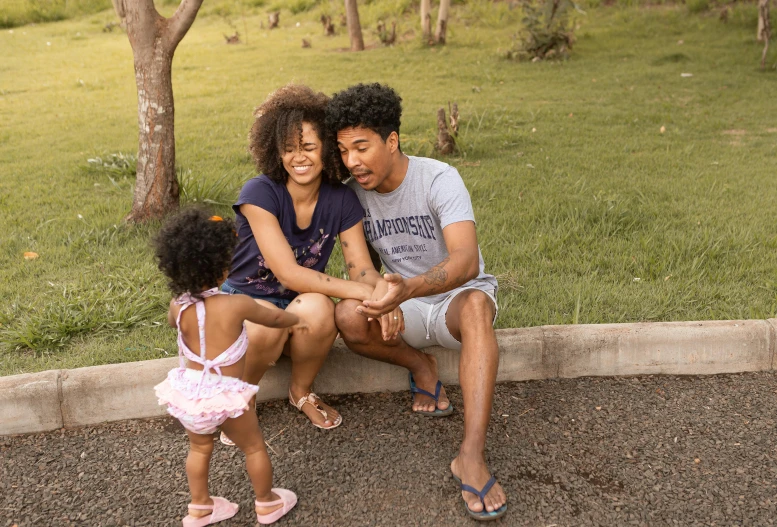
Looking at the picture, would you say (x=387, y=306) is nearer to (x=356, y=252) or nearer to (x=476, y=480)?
(x=356, y=252)

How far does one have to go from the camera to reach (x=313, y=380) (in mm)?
3211

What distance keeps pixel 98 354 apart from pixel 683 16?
41.6 ft

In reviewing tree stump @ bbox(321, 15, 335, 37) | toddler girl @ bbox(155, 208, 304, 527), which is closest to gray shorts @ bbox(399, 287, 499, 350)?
toddler girl @ bbox(155, 208, 304, 527)

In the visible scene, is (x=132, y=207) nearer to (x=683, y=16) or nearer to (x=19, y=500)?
(x=19, y=500)

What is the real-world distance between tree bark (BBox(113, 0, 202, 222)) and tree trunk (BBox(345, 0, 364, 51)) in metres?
7.63

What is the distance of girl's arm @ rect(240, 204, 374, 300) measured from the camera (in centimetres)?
299

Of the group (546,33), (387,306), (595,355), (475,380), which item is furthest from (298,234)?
(546,33)

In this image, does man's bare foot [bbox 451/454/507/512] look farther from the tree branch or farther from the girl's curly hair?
the tree branch

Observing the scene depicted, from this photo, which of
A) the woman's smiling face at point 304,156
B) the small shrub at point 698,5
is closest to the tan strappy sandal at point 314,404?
the woman's smiling face at point 304,156

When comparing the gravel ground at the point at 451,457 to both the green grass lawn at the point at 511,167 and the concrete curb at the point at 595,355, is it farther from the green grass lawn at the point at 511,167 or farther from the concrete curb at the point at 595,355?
the green grass lawn at the point at 511,167

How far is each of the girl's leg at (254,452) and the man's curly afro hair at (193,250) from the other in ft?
1.49

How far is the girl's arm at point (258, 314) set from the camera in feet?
7.91

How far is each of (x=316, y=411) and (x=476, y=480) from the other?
80 cm

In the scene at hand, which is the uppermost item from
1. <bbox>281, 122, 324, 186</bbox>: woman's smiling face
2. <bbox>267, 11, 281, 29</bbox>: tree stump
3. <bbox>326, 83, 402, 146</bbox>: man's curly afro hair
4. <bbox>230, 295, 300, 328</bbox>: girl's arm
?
<bbox>267, 11, 281, 29</bbox>: tree stump
